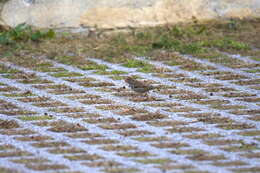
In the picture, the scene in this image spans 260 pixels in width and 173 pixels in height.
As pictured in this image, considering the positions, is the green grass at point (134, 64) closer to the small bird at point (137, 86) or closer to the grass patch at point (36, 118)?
the small bird at point (137, 86)

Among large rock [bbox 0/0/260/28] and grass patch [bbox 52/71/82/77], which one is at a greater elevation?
large rock [bbox 0/0/260/28]

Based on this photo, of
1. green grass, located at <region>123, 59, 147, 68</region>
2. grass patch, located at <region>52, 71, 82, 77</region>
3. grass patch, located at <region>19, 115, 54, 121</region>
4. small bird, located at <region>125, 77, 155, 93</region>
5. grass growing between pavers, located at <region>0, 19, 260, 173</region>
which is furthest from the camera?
green grass, located at <region>123, 59, 147, 68</region>

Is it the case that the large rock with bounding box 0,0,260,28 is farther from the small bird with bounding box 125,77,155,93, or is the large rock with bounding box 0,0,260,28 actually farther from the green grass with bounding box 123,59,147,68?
the small bird with bounding box 125,77,155,93

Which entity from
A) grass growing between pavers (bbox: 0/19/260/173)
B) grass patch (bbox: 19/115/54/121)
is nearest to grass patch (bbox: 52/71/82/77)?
grass growing between pavers (bbox: 0/19/260/173)

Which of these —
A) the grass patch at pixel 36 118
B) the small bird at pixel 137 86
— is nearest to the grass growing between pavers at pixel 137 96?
the grass patch at pixel 36 118

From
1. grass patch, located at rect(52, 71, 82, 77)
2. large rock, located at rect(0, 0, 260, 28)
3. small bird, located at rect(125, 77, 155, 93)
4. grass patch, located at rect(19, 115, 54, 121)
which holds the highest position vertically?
large rock, located at rect(0, 0, 260, 28)

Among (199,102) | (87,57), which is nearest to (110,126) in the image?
(199,102)

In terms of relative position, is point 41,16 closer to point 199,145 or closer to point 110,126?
point 110,126

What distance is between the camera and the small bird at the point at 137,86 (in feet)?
20.0

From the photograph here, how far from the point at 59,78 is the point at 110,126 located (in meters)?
1.62

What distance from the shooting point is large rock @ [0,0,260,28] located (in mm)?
7789

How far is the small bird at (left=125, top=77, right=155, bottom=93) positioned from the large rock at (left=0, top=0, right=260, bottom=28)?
5.82 feet

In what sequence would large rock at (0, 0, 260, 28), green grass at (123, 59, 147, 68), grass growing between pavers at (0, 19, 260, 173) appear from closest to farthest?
grass growing between pavers at (0, 19, 260, 173), green grass at (123, 59, 147, 68), large rock at (0, 0, 260, 28)

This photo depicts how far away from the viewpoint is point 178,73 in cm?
663
